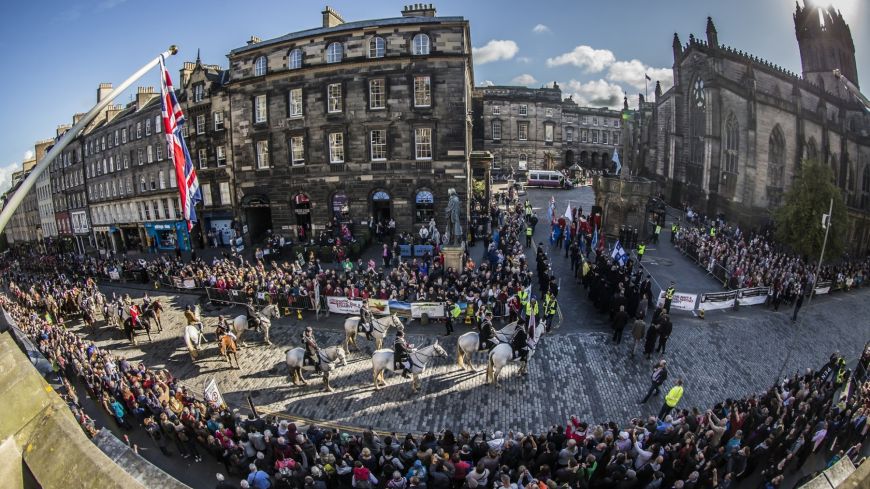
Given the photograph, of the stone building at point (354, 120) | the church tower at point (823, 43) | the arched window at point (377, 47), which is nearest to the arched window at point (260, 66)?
the stone building at point (354, 120)

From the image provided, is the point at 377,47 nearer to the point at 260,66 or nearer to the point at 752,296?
the point at 260,66

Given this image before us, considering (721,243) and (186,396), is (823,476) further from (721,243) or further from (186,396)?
(721,243)

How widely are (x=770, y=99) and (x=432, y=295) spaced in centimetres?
3835

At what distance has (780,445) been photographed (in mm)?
9859

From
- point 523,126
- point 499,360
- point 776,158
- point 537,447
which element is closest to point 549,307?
point 499,360

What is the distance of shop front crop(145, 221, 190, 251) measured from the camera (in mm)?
40562

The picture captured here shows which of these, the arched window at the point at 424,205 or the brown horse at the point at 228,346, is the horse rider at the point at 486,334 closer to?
the brown horse at the point at 228,346

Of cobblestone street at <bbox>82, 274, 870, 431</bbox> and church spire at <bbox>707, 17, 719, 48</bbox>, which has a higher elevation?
church spire at <bbox>707, 17, 719, 48</bbox>

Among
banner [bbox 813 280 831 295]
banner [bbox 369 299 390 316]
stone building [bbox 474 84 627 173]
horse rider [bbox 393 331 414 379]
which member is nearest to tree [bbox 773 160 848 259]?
banner [bbox 813 280 831 295]

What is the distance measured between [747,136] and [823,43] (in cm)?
3966

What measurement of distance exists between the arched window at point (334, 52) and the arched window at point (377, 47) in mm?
2091

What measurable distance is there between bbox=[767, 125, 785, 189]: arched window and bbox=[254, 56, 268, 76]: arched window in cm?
4153

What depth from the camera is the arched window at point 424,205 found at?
1208 inches

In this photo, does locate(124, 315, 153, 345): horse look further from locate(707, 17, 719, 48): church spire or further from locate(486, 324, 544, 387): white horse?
locate(707, 17, 719, 48): church spire
